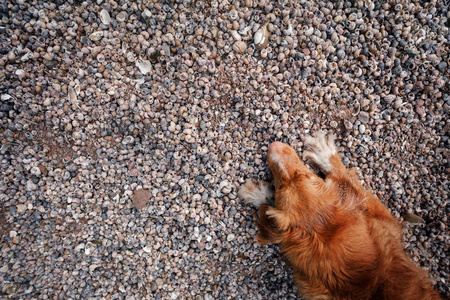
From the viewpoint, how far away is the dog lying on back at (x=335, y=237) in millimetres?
2490

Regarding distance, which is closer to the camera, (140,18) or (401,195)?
(140,18)

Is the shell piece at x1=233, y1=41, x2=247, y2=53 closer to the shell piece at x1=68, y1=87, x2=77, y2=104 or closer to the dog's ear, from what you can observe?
the dog's ear

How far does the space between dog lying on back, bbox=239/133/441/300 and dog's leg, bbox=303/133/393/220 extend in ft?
0.04

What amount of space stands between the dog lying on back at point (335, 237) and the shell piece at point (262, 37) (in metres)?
1.22

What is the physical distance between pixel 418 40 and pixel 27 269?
5575 millimetres

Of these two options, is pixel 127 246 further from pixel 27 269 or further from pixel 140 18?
pixel 140 18

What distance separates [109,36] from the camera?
3.16m

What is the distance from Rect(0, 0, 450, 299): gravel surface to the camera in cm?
315

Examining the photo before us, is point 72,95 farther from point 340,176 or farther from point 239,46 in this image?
point 340,176

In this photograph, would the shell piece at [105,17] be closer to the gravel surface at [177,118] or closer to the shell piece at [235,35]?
the gravel surface at [177,118]

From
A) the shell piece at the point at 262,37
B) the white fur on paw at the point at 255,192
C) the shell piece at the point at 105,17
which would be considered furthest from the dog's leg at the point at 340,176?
the shell piece at the point at 105,17

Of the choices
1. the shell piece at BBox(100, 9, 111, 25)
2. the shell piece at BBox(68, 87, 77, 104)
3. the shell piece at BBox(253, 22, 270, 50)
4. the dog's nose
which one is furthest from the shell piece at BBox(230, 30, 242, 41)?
the shell piece at BBox(68, 87, 77, 104)

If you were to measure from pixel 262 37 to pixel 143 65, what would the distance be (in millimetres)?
1480

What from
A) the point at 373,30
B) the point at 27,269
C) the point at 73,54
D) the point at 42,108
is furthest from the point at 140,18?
the point at 27,269
